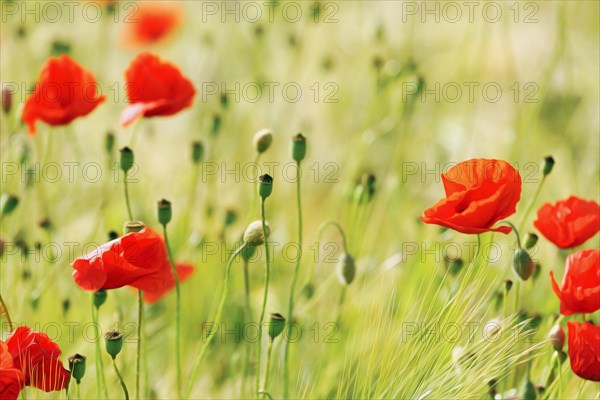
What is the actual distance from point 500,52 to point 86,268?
84.4 inches

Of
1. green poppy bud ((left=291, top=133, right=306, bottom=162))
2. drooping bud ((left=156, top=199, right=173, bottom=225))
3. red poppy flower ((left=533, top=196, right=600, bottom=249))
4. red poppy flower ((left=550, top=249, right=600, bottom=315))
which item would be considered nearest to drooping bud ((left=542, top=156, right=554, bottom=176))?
red poppy flower ((left=533, top=196, right=600, bottom=249))

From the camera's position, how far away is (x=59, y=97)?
4.02ft

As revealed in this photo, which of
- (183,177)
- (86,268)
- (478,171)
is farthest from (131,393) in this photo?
(183,177)

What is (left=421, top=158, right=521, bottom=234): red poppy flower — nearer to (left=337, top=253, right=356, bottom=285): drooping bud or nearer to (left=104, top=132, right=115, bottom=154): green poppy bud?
(left=337, top=253, right=356, bottom=285): drooping bud

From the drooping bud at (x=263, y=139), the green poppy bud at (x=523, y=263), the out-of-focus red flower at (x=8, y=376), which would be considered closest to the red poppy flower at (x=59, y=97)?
the drooping bud at (x=263, y=139)

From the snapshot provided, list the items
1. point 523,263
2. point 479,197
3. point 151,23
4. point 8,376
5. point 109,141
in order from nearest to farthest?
1. point 8,376
2. point 479,197
3. point 523,263
4. point 109,141
5. point 151,23

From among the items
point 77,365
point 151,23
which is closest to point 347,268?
point 77,365

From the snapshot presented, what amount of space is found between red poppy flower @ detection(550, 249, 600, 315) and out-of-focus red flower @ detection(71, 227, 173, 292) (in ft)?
1.35

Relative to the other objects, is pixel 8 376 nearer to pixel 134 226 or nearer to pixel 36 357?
pixel 36 357

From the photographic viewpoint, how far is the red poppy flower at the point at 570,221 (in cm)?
106

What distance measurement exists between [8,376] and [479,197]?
18.1 inches

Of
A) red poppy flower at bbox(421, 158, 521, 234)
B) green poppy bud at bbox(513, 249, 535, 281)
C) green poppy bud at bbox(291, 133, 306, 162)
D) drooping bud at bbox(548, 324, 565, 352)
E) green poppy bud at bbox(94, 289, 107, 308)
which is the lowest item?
drooping bud at bbox(548, 324, 565, 352)

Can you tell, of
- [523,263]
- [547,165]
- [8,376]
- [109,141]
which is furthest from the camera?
[109,141]

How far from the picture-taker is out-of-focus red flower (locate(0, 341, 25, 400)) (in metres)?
0.79
